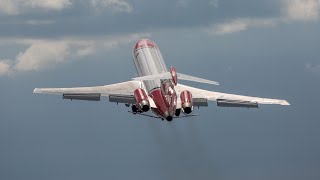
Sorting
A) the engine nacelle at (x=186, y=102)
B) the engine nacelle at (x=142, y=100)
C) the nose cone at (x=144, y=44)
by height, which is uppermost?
the nose cone at (x=144, y=44)

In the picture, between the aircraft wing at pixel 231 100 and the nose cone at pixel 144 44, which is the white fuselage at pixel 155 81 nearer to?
the nose cone at pixel 144 44

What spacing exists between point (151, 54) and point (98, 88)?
600 inches

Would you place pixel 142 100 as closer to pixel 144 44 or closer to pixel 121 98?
pixel 121 98

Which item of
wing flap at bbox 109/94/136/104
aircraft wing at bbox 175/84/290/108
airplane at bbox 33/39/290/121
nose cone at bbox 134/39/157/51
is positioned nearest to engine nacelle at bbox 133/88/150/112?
airplane at bbox 33/39/290/121

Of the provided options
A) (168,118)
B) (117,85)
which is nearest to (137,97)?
(168,118)

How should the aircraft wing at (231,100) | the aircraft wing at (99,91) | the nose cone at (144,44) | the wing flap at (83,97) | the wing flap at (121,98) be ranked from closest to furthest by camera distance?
the wing flap at (121,98) → the aircraft wing at (231,100) → the aircraft wing at (99,91) → the wing flap at (83,97) → the nose cone at (144,44)

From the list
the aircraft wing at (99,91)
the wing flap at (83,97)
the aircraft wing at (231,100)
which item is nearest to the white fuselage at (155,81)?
the aircraft wing at (99,91)

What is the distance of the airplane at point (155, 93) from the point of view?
437 feet

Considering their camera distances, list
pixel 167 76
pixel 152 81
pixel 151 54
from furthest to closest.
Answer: pixel 151 54 < pixel 152 81 < pixel 167 76

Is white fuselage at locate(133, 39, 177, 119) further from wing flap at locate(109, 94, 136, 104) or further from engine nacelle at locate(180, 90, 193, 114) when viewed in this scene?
wing flap at locate(109, 94, 136, 104)

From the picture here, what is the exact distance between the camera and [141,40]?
166 meters

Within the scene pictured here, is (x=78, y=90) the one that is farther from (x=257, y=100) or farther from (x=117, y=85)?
(x=257, y=100)

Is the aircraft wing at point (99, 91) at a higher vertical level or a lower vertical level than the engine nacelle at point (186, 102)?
higher

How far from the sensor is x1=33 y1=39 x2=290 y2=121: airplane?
13312 centimetres
